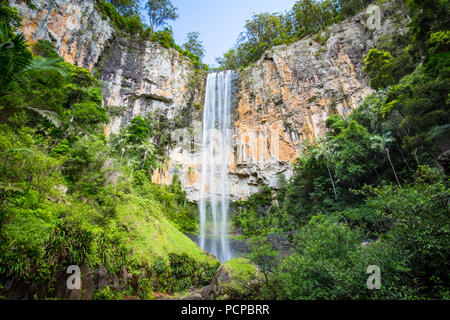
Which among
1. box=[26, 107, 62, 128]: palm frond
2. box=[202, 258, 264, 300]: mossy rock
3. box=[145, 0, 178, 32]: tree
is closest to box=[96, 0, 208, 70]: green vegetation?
box=[145, 0, 178, 32]: tree

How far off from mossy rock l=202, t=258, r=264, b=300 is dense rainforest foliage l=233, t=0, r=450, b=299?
1.08 m

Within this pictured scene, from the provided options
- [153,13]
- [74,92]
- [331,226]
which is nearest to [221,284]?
[331,226]

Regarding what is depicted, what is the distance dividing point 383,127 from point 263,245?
1452 centimetres

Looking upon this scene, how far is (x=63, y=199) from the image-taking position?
25.1 feet

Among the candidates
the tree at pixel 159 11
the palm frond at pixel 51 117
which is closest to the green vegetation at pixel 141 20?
the tree at pixel 159 11

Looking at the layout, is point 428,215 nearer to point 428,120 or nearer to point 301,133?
point 428,120

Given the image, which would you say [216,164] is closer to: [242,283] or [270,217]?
[270,217]

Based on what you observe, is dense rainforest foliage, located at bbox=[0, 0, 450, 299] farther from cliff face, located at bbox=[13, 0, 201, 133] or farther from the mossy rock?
cliff face, located at bbox=[13, 0, 201, 133]

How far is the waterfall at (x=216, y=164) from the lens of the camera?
2533 cm

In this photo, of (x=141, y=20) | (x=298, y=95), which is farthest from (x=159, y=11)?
(x=298, y=95)

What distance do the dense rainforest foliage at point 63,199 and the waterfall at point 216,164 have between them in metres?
11.0

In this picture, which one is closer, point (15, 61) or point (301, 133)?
point (15, 61)

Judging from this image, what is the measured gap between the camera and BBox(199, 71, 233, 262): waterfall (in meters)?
25.3

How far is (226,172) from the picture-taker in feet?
95.3
